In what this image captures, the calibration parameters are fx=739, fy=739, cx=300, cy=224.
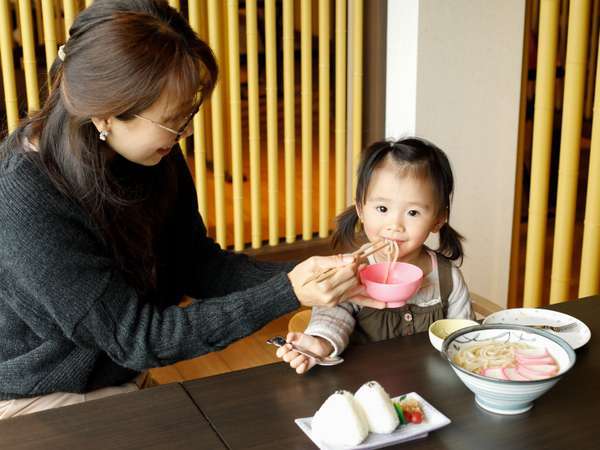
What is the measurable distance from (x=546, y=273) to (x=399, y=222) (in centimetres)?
228

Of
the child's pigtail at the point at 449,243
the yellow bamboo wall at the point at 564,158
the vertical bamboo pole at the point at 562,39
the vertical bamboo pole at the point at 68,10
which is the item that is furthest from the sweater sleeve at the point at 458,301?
the vertical bamboo pole at the point at 562,39

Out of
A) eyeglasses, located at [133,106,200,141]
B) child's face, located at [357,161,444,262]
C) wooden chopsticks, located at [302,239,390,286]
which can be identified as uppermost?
eyeglasses, located at [133,106,200,141]

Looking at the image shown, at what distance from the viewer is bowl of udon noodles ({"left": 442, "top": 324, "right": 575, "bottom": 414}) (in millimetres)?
1036

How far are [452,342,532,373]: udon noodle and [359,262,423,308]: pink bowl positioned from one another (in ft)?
0.56

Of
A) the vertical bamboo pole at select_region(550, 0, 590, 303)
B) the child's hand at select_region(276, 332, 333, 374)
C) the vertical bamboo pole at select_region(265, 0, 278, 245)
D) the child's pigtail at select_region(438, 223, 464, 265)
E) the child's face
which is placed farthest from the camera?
the vertical bamboo pole at select_region(265, 0, 278, 245)

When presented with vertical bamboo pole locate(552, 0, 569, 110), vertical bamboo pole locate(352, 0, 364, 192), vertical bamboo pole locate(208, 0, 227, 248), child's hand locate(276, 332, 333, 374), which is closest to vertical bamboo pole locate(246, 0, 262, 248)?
vertical bamboo pole locate(208, 0, 227, 248)

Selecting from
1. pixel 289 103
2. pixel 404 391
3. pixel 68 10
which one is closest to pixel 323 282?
pixel 404 391

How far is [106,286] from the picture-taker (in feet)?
4.33

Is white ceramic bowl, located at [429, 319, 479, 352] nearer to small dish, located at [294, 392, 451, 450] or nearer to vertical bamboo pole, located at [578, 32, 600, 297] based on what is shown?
small dish, located at [294, 392, 451, 450]

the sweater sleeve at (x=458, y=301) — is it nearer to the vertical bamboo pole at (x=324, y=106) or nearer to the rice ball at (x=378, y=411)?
the rice ball at (x=378, y=411)

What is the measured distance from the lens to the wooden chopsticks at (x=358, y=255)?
52.0 inches

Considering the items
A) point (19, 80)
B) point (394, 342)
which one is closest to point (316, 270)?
point (394, 342)

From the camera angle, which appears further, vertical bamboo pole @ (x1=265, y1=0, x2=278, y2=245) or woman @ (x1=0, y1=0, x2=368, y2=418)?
vertical bamboo pole @ (x1=265, y1=0, x2=278, y2=245)

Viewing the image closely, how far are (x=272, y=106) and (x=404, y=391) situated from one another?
2.18m
